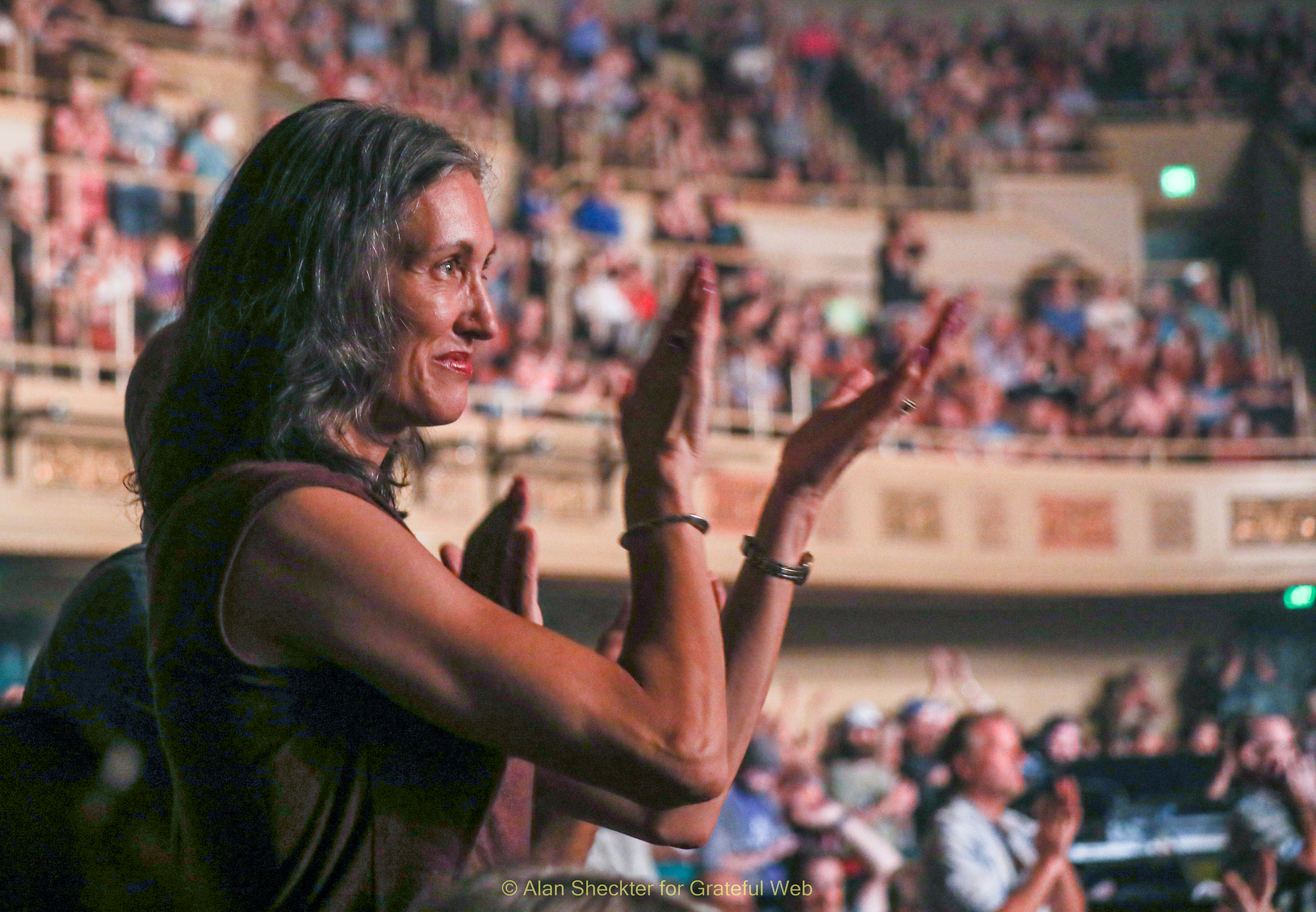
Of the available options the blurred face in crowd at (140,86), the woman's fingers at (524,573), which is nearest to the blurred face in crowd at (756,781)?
the woman's fingers at (524,573)

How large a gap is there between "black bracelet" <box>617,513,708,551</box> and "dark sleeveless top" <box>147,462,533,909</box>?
0.59 feet

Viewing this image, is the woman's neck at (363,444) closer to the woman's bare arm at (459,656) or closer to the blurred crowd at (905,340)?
the woman's bare arm at (459,656)

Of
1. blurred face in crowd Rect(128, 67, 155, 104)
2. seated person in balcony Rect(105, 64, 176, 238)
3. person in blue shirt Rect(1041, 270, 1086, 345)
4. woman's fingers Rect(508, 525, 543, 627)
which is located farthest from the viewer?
→ person in blue shirt Rect(1041, 270, 1086, 345)

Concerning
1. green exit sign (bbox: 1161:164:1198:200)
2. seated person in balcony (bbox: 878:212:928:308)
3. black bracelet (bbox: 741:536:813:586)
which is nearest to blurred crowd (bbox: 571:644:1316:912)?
black bracelet (bbox: 741:536:813:586)

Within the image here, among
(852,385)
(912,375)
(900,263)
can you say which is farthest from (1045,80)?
(912,375)

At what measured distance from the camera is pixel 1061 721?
16.6ft

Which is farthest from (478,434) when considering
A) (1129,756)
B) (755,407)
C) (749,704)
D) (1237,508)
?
(749,704)

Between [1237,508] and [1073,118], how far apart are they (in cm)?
443

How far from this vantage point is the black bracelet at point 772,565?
1424 millimetres

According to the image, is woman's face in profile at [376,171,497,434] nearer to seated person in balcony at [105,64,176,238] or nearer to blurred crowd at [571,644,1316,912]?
blurred crowd at [571,644,1316,912]

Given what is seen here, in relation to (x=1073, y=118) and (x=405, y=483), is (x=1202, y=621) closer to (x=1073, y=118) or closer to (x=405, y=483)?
(x=1073, y=118)

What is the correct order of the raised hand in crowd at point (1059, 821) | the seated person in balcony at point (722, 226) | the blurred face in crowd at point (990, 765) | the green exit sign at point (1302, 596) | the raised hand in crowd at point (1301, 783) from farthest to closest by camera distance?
the seated person in balcony at point (722, 226)
the green exit sign at point (1302, 596)
the raised hand in crowd at point (1301, 783)
the blurred face in crowd at point (990, 765)
the raised hand in crowd at point (1059, 821)

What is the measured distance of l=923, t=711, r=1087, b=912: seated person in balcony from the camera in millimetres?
3029

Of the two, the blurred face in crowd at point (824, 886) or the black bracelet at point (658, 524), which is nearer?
the black bracelet at point (658, 524)
